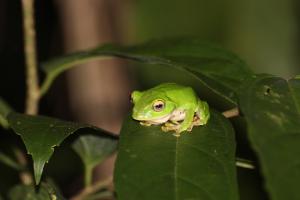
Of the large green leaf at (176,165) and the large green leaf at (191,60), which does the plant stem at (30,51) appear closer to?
the large green leaf at (191,60)

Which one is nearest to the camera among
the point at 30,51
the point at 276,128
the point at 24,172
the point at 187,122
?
the point at 276,128

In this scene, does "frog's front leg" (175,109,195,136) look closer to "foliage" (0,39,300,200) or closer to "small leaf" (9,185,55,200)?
"foliage" (0,39,300,200)

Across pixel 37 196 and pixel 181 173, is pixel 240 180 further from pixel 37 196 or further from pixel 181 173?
pixel 181 173

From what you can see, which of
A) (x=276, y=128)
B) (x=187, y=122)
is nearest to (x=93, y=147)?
(x=187, y=122)

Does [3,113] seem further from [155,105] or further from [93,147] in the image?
[155,105]

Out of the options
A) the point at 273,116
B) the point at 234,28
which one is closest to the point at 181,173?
the point at 273,116

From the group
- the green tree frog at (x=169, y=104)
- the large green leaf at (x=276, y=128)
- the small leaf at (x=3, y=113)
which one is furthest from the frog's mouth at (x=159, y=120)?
the small leaf at (x=3, y=113)
